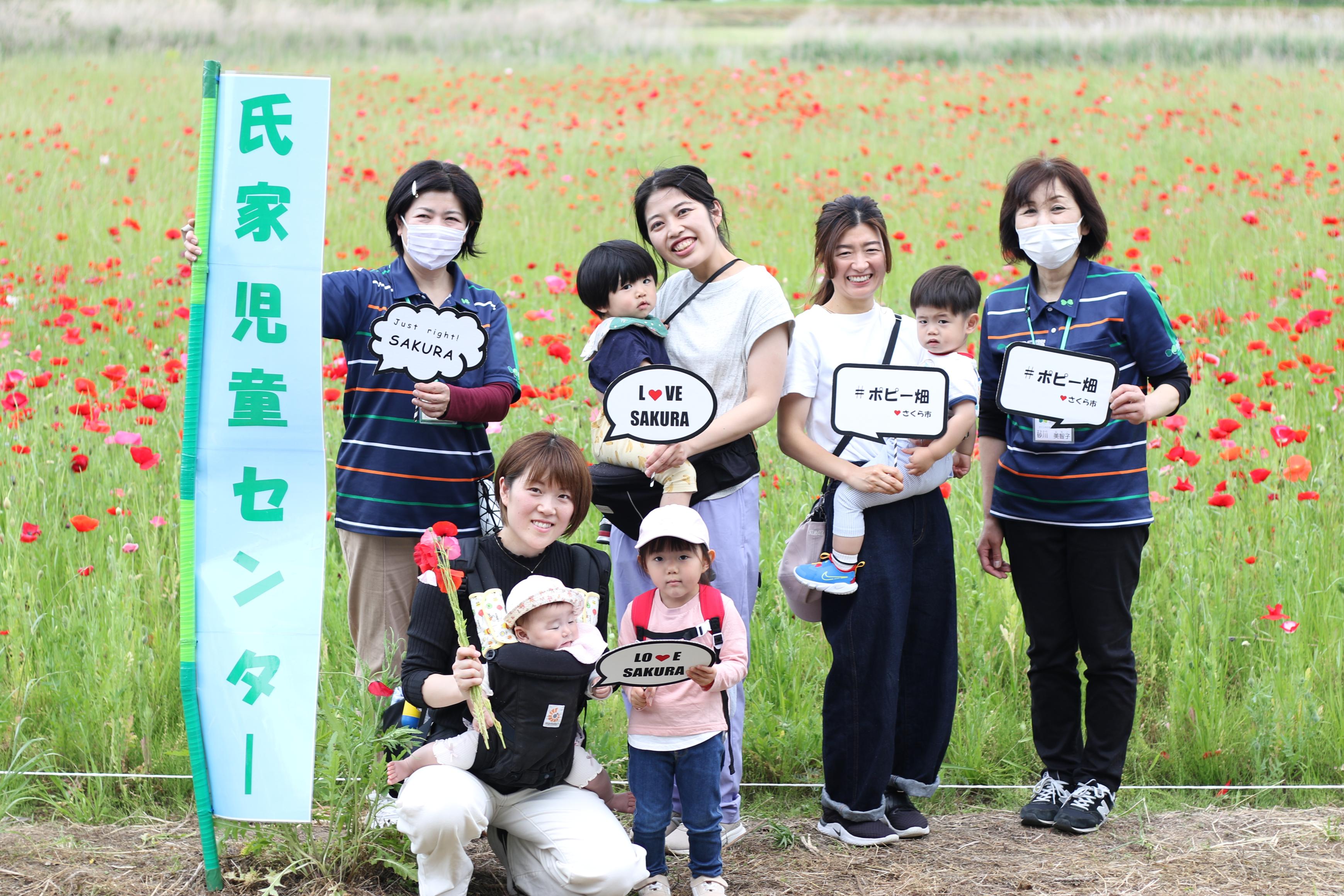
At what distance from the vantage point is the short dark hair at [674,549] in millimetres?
2773

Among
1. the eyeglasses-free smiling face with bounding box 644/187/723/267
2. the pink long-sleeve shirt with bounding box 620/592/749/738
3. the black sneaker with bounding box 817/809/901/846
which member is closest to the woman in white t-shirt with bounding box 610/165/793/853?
the eyeglasses-free smiling face with bounding box 644/187/723/267

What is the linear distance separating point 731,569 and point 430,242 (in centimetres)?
113

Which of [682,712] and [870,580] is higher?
[870,580]

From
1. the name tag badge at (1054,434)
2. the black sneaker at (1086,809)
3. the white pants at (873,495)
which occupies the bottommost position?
the black sneaker at (1086,809)

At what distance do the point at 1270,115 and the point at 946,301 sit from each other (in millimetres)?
9182

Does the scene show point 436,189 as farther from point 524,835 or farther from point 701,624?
point 524,835

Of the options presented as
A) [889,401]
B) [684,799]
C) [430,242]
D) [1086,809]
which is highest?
[430,242]

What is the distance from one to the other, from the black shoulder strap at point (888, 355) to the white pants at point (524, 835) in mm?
1082

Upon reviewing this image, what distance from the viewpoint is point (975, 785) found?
3582 millimetres

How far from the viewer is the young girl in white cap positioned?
2783 millimetres

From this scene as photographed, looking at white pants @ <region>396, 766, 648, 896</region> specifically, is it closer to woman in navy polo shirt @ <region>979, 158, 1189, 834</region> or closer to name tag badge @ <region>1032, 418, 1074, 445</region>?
woman in navy polo shirt @ <region>979, 158, 1189, 834</region>

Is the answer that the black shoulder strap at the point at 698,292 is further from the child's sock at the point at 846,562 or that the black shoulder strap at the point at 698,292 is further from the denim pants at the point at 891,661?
the child's sock at the point at 846,562

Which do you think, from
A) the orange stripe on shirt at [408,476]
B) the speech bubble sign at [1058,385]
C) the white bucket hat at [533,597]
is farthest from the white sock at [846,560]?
the orange stripe on shirt at [408,476]

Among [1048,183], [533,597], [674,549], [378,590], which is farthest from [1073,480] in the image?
[378,590]
